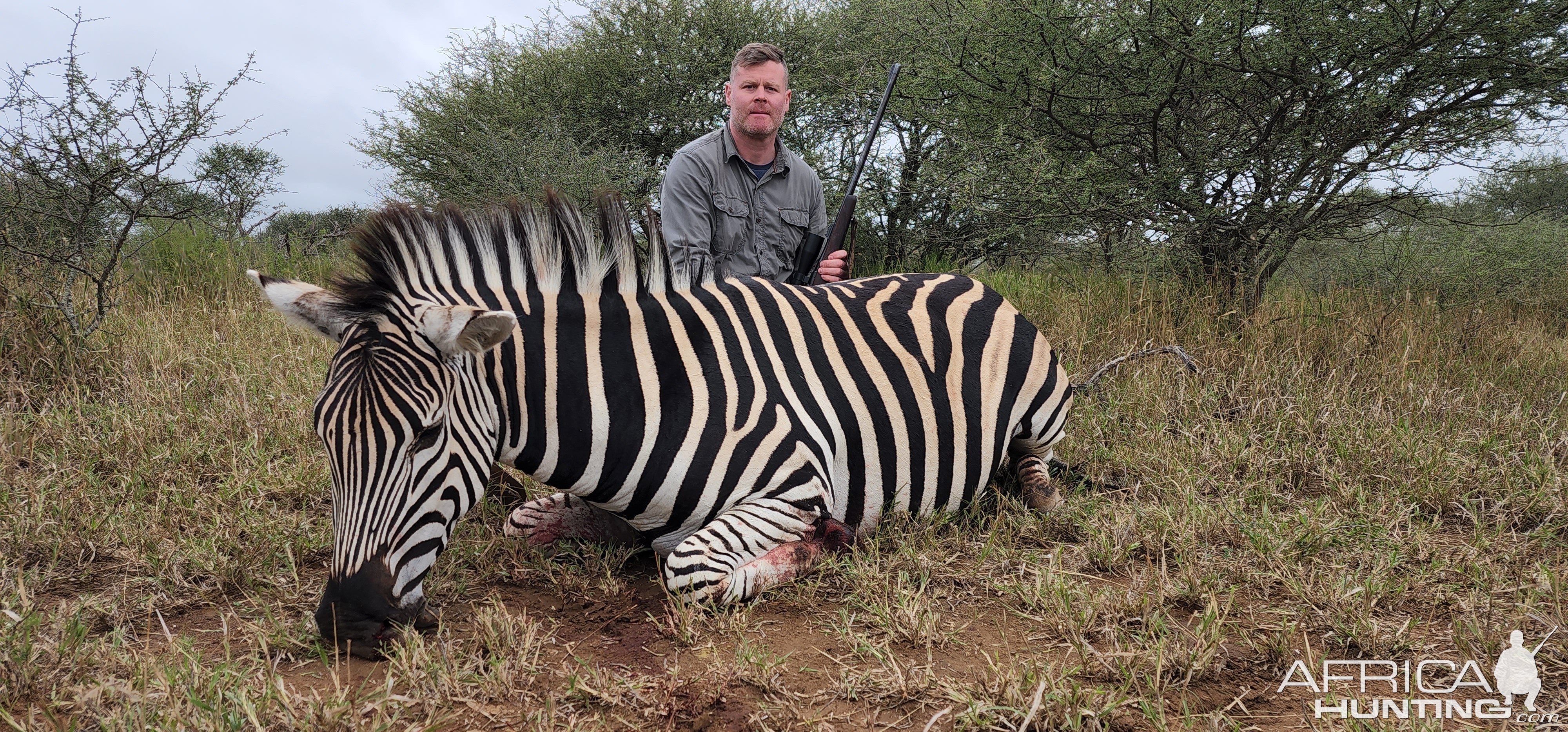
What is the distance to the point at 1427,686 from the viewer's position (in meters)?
2.04

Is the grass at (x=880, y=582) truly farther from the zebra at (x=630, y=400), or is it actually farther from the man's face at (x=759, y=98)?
the man's face at (x=759, y=98)

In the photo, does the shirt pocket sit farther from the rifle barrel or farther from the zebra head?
the zebra head

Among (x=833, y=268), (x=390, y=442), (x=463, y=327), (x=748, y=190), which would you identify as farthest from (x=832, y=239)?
(x=390, y=442)

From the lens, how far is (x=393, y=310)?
221 cm

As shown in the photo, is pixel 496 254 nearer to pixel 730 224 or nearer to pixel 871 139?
pixel 730 224

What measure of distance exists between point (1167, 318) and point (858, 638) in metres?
3.90

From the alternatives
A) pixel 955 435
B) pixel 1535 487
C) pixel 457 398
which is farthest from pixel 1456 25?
pixel 457 398

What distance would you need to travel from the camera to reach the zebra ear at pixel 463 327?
81.5 inches

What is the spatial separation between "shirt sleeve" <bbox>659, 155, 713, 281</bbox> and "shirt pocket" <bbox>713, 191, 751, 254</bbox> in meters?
0.08

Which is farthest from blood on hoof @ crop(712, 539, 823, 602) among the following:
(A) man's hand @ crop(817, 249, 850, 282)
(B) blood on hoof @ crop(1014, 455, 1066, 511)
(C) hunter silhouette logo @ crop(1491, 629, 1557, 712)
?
(A) man's hand @ crop(817, 249, 850, 282)

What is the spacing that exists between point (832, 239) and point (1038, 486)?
2020mm

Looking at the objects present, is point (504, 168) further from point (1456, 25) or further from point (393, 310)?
point (1456, 25)

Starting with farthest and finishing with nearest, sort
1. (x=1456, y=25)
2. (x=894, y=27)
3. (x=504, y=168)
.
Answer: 1. (x=504, y=168)
2. (x=894, y=27)
3. (x=1456, y=25)

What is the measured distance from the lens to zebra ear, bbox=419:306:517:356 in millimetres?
2070
